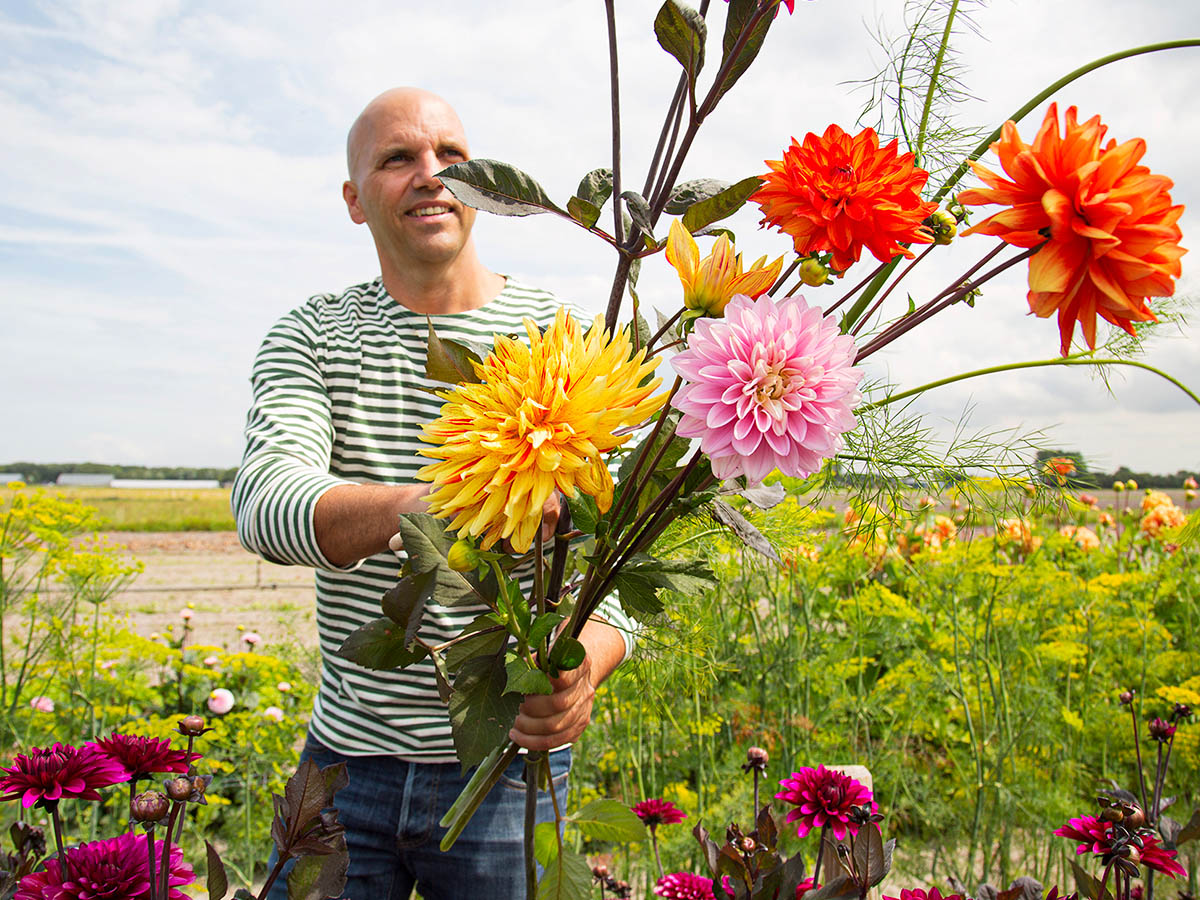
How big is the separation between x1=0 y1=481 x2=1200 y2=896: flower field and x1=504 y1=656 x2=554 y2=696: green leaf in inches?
48.2

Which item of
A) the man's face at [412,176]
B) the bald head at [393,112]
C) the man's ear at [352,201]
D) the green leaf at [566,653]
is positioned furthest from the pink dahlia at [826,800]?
the man's ear at [352,201]

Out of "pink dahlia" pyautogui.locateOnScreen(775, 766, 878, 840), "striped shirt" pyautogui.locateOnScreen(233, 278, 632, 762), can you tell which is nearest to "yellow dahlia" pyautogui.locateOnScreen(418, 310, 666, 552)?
"pink dahlia" pyautogui.locateOnScreen(775, 766, 878, 840)

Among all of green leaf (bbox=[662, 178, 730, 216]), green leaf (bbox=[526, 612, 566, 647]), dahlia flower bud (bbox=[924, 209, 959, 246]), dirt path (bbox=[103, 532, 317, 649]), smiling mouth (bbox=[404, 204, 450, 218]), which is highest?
smiling mouth (bbox=[404, 204, 450, 218])

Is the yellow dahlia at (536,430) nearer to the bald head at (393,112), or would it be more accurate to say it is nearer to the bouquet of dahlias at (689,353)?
the bouquet of dahlias at (689,353)

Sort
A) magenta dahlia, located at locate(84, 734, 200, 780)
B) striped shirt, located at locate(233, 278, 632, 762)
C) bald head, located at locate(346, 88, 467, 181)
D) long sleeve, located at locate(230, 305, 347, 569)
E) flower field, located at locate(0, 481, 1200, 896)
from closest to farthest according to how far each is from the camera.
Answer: magenta dahlia, located at locate(84, 734, 200, 780), long sleeve, located at locate(230, 305, 347, 569), striped shirt, located at locate(233, 278, 632, 762), bald head, located at locate(346, 88, 467, 181), flower field, located at locate(0, 481, 1200, 896)

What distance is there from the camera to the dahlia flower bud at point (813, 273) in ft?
1.63

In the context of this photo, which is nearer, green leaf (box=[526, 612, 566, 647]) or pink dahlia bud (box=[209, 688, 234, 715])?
green leaf (box=[526, 612, 566, 647])

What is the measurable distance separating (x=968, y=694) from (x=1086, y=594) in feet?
1.72

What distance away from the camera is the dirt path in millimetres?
5855

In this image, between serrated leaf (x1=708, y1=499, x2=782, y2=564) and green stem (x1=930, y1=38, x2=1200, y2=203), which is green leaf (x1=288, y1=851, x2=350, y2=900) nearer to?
serrated leaf (x1=708, y1=499, x2=782, y2=564)

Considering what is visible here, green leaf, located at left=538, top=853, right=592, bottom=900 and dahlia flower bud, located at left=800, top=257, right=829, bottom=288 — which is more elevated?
dahlia flower bud, located at left=800, top=257, right=829, bottom=288

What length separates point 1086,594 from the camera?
108 inches

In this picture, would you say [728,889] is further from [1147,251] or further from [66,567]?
[66,567]

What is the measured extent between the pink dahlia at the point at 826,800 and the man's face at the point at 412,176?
40.5 inches
